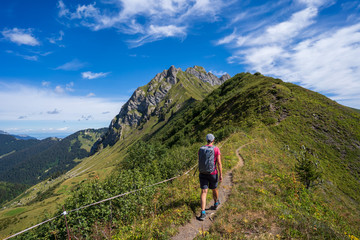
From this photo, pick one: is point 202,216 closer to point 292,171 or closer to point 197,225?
point 197,225

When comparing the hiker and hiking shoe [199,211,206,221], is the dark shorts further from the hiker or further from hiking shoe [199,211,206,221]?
hiking shoe [199,211,206,221]

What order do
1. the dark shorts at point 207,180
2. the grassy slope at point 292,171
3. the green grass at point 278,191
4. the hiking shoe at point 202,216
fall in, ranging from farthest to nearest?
the dark shorts at point 207,180 → the hiking shoe at point 202,216 → the grassy slope at point 292,171 → the green grass at point 278,191

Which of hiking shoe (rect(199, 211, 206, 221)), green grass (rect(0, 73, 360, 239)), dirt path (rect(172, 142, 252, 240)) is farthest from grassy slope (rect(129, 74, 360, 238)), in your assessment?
hiking shoe (rect(199, 211, 206, 221))

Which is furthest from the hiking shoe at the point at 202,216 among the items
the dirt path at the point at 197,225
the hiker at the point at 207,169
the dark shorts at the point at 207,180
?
the dark shorts at the point at 207,180

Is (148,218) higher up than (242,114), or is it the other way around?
(242,114)

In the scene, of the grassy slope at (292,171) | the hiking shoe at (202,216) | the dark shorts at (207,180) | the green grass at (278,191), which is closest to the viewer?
the green grass at (278,191)

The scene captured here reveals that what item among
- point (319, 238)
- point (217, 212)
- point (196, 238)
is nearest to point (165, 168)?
point (217, 212)

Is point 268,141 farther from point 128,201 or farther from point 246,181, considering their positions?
point 128,201

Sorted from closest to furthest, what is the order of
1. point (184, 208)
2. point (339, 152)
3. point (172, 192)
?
1. point (184, 208)
2. point (172, 192)
3. point (339, 152)

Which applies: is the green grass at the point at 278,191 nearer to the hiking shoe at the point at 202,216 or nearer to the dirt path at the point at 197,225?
the dirt path at the point at 197,225

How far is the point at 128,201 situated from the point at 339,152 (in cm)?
3254

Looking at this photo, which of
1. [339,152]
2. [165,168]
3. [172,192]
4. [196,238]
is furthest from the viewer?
[339,152]

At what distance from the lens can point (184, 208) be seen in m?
8.39

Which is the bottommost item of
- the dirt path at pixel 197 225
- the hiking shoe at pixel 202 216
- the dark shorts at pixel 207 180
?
the dirt path at pixel 197 225
